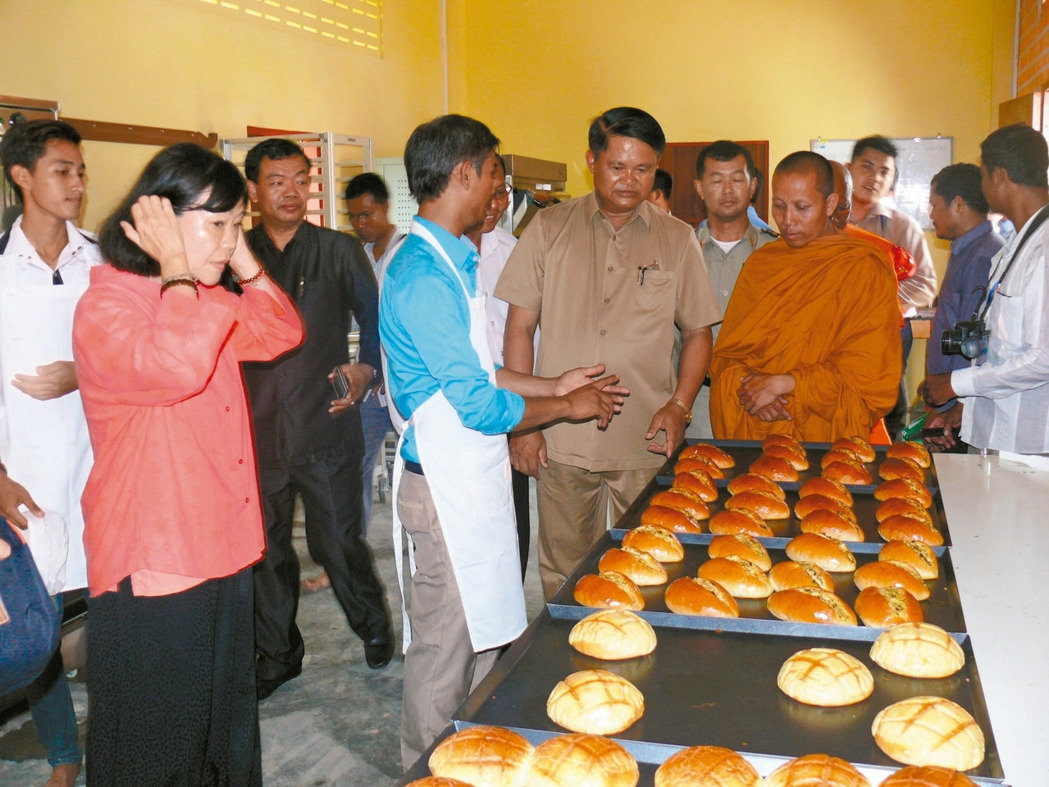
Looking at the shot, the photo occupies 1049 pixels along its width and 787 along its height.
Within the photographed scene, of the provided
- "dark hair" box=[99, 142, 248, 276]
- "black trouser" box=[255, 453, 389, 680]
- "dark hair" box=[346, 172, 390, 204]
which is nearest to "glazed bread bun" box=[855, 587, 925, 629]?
"dark hair" box=[99, 142, 248, 276]

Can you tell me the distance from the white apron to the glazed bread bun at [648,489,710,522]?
37 centimetres

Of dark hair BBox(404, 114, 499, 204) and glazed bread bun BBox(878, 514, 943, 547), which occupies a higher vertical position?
dark hair BBox(404, 114, 499, 204)

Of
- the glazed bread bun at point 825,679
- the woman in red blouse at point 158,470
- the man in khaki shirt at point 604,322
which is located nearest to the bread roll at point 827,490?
the man in khaki shirt at point 604,322

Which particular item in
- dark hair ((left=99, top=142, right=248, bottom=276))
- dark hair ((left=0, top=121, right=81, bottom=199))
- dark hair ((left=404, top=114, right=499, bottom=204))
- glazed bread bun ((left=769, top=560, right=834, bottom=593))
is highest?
dark hair ((left=0, top=121, right=81, bottom=199))

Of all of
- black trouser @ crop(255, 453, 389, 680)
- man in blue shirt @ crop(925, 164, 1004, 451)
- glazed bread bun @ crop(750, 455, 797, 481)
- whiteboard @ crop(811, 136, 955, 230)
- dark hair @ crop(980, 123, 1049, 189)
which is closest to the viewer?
glazed bread bun @ crop(750, 455, 797, 481)

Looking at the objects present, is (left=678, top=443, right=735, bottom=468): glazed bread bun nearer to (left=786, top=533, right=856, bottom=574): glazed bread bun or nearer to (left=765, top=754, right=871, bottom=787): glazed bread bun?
(left=786, top=533, right=856, bottom=574): glazed bread bun

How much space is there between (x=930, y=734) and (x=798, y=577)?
48 cm

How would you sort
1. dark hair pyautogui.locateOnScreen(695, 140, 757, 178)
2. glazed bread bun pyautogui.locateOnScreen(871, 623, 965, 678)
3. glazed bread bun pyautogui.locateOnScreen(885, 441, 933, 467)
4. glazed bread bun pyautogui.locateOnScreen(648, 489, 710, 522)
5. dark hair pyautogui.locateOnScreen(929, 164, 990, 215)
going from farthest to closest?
dark hair pyautogui.locateOnScreen(929, 164, 990, 215) < dark hair pyautogui.locateOnScreen(695, 140, 757, 178) < glazed bread bun pyautogui.locateOnScreen(885, 441, 933, 467) < glazed bread bun pyautogui.locateOnScreen(648, 489, 710, 522) < glazed bread bun pyautogui.locateOnScreen(871, 623, 965, 678)

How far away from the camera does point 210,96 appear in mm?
5324

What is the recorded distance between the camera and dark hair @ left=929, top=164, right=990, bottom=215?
12.7ft

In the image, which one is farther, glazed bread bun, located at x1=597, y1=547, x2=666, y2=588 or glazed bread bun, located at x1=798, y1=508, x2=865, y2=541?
glazed bread bun, located at x1=798, y1=508, x2=865, y2=541

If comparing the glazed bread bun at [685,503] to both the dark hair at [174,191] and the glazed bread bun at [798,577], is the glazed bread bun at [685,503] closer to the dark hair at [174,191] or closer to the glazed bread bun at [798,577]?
the glazed bread bun at [798,577]

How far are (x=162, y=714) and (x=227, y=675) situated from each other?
173 millimetres

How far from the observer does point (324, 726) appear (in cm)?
276
